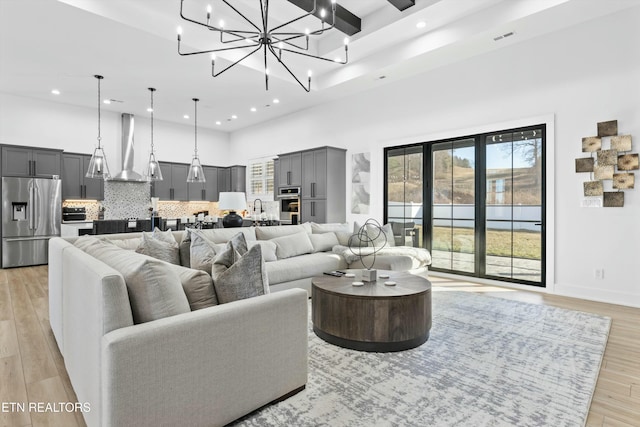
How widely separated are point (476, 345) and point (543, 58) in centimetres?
393

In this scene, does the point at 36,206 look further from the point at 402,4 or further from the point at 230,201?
the point at 402,4

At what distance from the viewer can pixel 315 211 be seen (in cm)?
680

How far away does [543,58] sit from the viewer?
4.41m

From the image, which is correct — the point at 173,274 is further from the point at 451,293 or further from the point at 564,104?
the point at 564,104

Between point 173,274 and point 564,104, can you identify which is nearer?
point 173,274

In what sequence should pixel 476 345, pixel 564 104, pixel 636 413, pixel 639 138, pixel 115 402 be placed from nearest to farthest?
pixel 115 402 → pixel 636 413 → pixel 476 345 → pixel 639 138 → pixel 564 104

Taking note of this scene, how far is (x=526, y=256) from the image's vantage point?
4.70 meters

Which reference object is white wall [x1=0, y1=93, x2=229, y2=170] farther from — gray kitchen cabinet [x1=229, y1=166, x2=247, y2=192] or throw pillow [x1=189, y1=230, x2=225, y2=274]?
throw pillow [x1=189, y1=230, x2=225, y2=274]

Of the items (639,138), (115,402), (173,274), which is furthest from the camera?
(639,138)

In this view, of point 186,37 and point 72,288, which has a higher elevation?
point 186,37

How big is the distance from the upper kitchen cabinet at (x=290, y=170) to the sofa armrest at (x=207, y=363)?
17.7 feet

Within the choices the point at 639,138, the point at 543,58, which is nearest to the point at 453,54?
the point at 543,58

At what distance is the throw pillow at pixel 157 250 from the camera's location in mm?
2459

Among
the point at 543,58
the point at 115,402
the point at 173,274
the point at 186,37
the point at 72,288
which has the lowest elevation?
the point at 115,402
